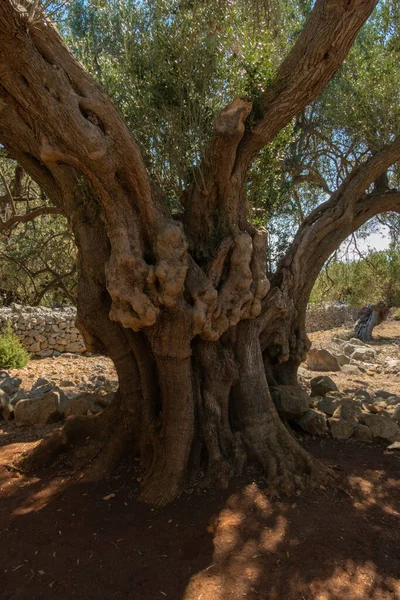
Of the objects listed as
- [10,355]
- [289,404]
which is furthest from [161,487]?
[10,355]

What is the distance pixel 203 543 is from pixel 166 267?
2136mm

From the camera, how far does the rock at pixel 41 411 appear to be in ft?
21.1

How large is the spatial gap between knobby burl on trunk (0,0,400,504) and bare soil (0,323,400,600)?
278 millimetres

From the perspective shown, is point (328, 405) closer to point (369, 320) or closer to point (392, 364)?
point (392, 364)

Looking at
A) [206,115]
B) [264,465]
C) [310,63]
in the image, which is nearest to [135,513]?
[264,465]

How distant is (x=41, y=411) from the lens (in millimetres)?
6449

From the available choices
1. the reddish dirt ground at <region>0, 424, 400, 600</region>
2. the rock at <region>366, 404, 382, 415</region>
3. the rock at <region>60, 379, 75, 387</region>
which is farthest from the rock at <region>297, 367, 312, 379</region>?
the reddish dirt ground at <region>0, 424, 400, 600</region>

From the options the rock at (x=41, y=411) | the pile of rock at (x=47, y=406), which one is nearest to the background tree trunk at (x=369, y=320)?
the pile of rock at (x=47, y=406)

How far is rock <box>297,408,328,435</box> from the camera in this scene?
17.8 feet

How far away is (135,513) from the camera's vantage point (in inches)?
155

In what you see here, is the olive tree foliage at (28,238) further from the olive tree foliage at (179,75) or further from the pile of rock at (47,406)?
the pile of rock at (47,406)

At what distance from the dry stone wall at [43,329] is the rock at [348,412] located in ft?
Answer: 32.1

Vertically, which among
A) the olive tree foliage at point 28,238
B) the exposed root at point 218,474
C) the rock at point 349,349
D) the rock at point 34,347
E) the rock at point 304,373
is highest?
the olive tree foliage at point 28,238

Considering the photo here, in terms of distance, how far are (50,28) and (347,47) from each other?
2.66m
